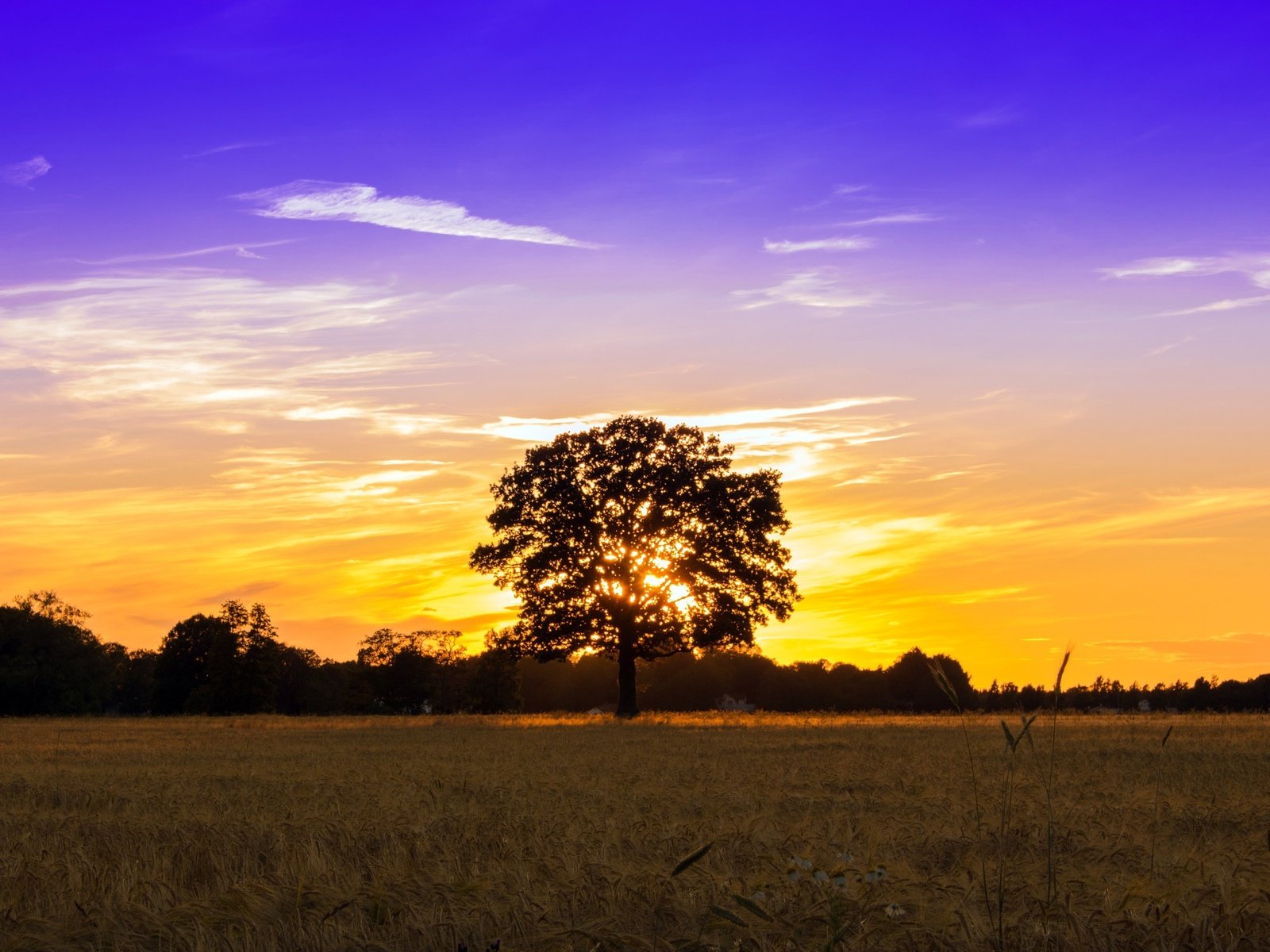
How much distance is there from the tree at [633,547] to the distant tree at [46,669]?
46.2m

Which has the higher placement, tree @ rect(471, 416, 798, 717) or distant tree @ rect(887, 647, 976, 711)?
tree @ rect(471, 416, 798, 717)

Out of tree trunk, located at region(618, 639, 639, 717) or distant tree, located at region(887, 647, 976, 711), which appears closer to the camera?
tree trunk, located at region(618, 639, 639, 717)

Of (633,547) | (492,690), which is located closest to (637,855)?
(633,547)

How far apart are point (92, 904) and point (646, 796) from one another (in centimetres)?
635

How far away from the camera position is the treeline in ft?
248

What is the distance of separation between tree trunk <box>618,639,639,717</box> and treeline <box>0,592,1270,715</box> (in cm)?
800

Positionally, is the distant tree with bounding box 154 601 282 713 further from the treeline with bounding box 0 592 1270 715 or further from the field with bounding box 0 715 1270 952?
the field with bounding box 0 715 1270 952

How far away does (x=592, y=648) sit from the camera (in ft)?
146

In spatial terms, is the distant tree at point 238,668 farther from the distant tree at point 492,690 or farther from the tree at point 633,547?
the tree at point 633,547

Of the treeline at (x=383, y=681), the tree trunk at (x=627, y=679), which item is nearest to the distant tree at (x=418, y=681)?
the treeline at (x=383, y=681)

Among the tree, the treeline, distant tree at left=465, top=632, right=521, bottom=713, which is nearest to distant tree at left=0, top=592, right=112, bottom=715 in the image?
the treeline

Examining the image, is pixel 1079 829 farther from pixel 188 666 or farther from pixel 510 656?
pixel 188 666

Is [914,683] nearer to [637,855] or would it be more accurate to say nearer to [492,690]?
[492,690]

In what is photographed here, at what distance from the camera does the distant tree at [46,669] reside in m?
75.9
